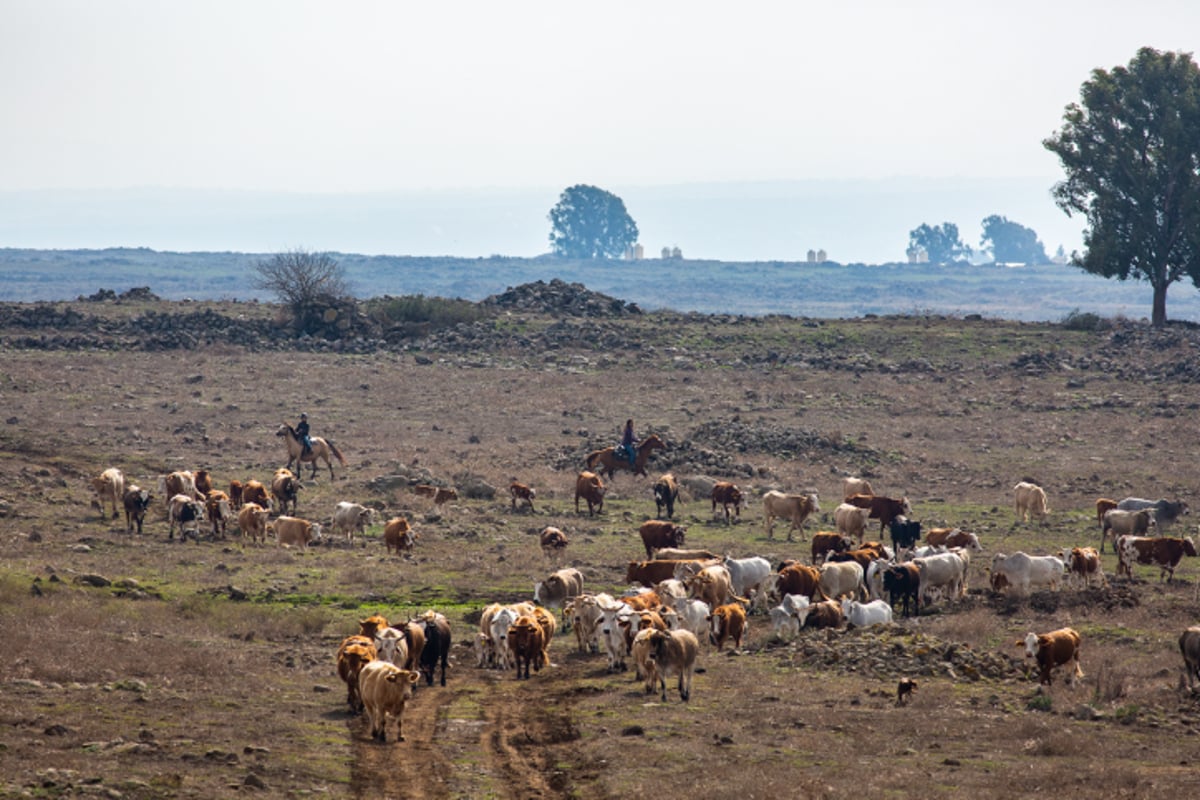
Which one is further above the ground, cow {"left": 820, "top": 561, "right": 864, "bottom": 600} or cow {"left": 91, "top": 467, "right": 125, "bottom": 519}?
cow {"left": 91, "top": 467, "right": 125, "bottom": 519}

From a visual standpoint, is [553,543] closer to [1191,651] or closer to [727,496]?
[727,496]

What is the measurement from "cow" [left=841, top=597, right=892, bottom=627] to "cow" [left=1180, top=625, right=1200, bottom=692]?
210 inches

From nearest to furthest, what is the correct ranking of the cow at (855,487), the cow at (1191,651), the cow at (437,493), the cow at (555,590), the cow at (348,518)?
the cow at (1191,651)
the cow at (555,590)
the cow at (348,518)
the cow at (437,493)
the cow at (855,487)

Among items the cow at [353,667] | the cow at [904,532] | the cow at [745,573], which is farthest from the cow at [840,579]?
the cow at [353,667]

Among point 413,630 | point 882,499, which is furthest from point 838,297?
point 413,630

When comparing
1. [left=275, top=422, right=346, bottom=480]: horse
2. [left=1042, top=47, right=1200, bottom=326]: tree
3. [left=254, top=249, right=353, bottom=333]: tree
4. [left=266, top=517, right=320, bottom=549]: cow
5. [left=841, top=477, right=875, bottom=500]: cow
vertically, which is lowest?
[left=266, top=517, right=320, bottom=549]: cow

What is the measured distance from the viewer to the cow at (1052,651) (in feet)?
64.3

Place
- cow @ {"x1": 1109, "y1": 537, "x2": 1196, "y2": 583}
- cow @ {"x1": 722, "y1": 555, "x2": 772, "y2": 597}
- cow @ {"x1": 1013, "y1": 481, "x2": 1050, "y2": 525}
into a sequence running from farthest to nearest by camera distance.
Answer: cow @ {"x1": 1013, "y1": 481, "x2": 1050, "y2": 525}, cow @ {"x1": 1109, "y1": 537, "x2": 1196, "y2": 583}, cow @ {"x1": 722, "y1": 555, "x2": 772, "y2": 597}

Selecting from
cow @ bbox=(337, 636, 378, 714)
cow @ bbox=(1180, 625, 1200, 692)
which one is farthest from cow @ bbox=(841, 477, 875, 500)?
cow @ bbox=(337, 636, 378, 714)

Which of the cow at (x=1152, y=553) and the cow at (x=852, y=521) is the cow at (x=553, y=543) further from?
the cow at (x=1152, y=553)

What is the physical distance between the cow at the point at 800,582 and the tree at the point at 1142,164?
53.7m

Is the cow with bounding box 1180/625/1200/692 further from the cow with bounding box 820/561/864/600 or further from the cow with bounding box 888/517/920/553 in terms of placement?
the cow with bounding box 888/517/920/553

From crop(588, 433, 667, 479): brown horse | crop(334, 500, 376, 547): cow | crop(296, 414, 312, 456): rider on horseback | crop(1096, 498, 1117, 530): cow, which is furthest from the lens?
crop(588, 433, 667, 479): brown horse

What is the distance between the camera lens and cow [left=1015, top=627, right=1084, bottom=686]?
19609 millimetres
